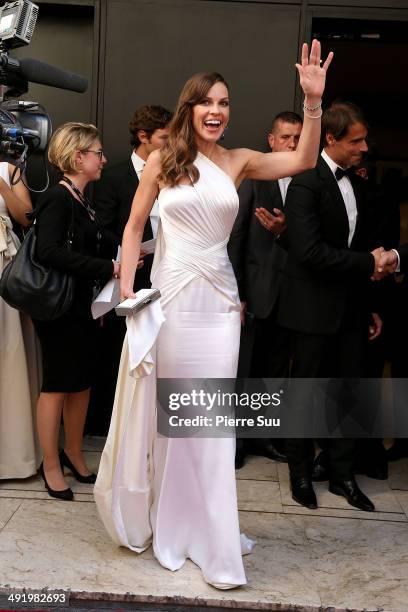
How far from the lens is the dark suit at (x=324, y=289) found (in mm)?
4191

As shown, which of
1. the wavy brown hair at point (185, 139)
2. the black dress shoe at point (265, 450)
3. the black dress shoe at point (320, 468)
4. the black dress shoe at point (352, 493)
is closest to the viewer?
the wavy brown hair at point (185, 139)

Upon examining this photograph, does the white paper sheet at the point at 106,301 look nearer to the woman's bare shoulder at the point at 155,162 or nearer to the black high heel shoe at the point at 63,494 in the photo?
the woman's bare shoulder at the point at 155,162

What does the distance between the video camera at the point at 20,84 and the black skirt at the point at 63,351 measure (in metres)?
0.99

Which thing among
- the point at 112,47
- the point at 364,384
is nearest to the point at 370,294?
the point at 364,384

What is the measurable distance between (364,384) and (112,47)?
2551 mm

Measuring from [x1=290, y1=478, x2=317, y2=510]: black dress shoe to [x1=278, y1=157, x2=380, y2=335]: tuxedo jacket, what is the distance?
2.59 ft

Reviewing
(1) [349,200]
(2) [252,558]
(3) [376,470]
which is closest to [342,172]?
(1) [349,200]

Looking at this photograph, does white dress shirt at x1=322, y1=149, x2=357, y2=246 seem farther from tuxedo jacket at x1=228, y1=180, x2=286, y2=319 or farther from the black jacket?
the black jacket

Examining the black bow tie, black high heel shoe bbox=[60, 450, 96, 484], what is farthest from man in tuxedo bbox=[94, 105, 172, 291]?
the black bow tie

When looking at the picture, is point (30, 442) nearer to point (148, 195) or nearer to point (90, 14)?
point (148, 195)

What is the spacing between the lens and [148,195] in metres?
3.56

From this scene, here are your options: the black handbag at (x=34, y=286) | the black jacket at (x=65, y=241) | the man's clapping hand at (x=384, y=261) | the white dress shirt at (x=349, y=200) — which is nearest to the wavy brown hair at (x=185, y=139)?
the black jacket at (x=65, y=241)

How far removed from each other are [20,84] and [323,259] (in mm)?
1603

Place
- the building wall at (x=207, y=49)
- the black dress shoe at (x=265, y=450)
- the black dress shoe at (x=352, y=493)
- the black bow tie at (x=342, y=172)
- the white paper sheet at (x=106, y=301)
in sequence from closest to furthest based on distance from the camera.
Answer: the white paper sheet at (x=106, y=301), the black bow tie at (x=342, y=172), the black dress shoe at (x=352, y=493), the black dress shoe at (x=265, y=450), the building wall at (x=207, y=49)
